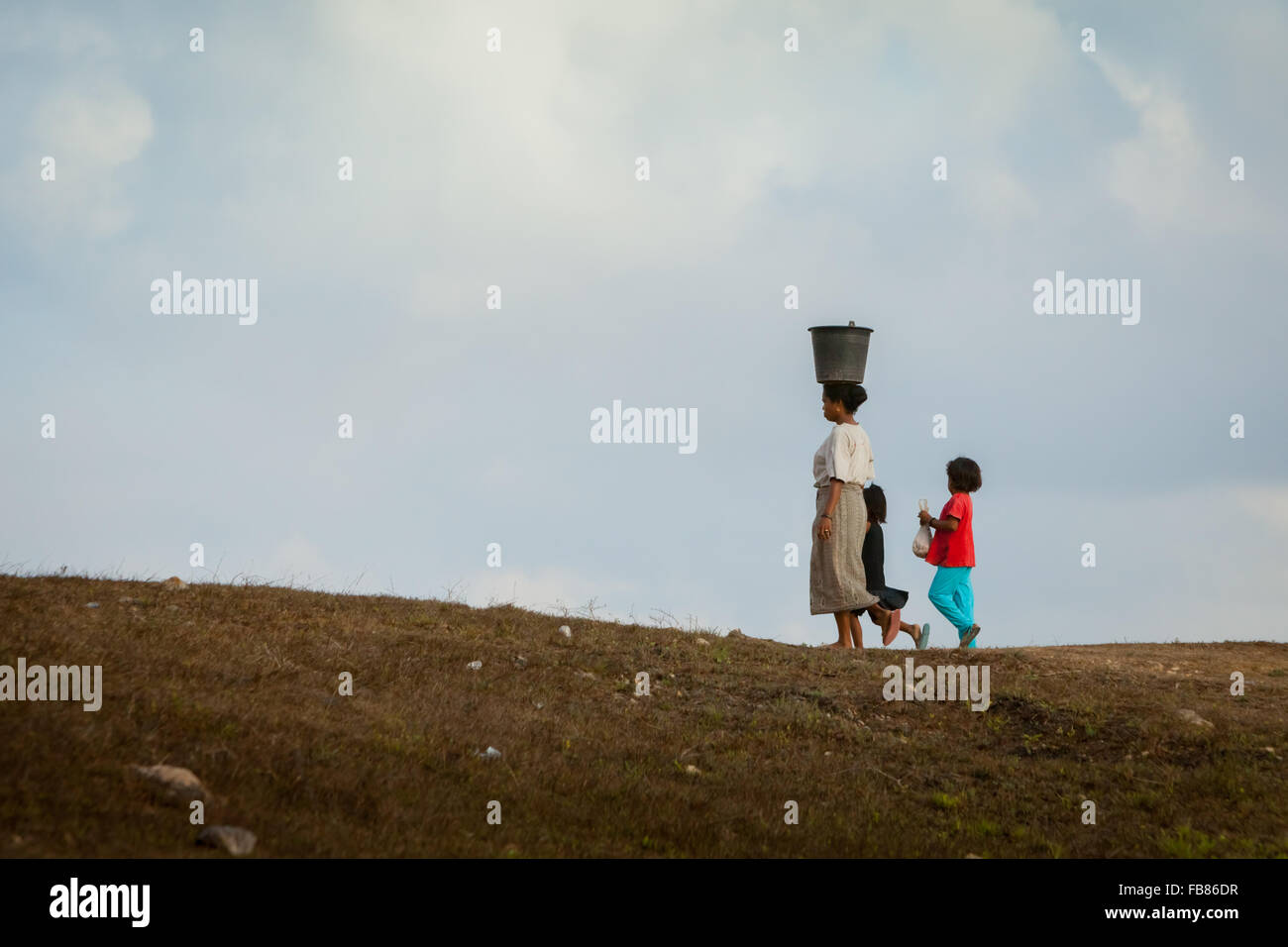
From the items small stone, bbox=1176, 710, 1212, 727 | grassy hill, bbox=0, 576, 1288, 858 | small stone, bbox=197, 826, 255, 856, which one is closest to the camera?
small stone, bbox=197, 826, 255, 856

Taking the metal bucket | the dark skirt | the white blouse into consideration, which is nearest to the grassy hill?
the dark skirt

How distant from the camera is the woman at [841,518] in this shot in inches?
588

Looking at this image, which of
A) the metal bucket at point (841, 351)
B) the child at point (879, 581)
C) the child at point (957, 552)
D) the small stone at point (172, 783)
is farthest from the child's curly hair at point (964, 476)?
the small stone at point (172, 783)

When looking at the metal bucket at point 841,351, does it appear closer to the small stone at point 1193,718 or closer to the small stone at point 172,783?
the small stone at point 1193,718

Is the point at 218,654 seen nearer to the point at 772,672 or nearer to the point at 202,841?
the point at 202,841

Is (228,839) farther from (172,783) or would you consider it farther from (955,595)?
(955,595)

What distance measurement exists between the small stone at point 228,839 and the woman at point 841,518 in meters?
9.59

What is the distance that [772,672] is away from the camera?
511 inches

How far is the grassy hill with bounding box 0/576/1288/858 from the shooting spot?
7.31 m

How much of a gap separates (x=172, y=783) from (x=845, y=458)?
982 centimetres

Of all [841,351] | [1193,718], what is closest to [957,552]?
[841,351]

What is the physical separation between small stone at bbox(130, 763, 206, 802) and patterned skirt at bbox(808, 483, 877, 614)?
9411mm

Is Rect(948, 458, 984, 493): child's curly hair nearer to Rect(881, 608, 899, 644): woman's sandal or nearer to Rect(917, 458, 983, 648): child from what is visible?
Rect(917, 458, 983, 648): child
